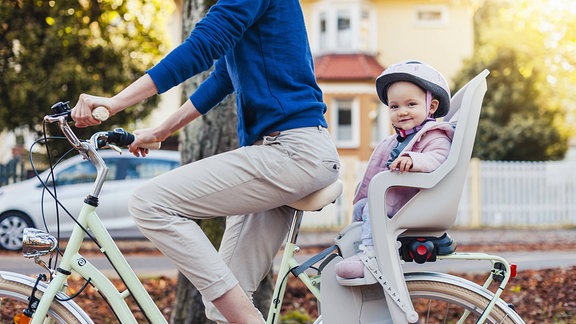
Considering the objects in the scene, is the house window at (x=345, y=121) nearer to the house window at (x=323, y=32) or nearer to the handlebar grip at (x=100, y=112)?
the house window at (x=323, y=32)

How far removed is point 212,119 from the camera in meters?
5.37

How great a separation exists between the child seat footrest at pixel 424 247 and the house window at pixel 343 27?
25.3 m

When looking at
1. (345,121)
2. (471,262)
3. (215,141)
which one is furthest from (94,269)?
(345,121)

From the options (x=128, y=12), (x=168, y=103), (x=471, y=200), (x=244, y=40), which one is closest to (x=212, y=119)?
(x=244, y=40)

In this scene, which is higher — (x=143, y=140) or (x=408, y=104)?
(x=408, y=104)

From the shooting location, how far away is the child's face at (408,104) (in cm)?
327

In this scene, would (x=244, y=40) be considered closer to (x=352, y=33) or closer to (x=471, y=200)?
(x=471, y=200)

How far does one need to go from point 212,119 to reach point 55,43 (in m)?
13.7

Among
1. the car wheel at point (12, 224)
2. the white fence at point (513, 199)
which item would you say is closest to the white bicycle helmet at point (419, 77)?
the car wheel at point (12, 224)

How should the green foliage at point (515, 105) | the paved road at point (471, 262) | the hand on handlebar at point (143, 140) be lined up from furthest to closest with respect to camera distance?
the green foliage at point (515, 105) → the paved road at point (471, 262) → the hand on handlebar at point (143, 140)

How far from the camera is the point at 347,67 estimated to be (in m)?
27.8

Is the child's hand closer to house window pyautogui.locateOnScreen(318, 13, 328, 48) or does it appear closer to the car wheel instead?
the car wheel

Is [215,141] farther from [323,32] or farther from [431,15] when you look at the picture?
[431,15]

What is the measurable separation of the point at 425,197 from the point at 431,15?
26.6 m
